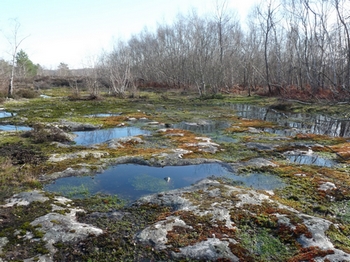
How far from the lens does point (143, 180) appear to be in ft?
26.8

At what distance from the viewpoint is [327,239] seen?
5000 millimetres

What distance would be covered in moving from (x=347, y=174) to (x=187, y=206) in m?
5.50

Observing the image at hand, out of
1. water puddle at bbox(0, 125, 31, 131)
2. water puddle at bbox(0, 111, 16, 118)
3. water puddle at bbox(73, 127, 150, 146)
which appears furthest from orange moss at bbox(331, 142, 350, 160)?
water puddle at bbox(0, 111, 16, 118)

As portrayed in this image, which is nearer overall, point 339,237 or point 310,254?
point 310,254

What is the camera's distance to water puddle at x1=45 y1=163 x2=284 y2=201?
738 cm

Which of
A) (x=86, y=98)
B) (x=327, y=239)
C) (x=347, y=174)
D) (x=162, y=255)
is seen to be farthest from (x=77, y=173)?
(x=86, y=98)

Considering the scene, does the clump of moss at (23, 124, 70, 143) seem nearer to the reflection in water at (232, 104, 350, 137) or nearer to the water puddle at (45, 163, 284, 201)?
the water puddle at (45, 163, 284, 201)

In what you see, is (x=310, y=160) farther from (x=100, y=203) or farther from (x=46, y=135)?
(x=46, y=135)

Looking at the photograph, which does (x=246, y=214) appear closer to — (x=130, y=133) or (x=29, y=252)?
(x=29, y=252)

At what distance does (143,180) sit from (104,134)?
7.49 meters

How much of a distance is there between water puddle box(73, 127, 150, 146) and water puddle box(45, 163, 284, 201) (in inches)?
184

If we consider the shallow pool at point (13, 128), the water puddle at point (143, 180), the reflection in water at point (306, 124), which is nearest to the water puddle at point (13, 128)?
the shallow pool at point (13, 128)

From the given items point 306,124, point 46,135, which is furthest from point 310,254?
point 306,124

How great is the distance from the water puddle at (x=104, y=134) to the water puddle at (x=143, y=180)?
468 cm
